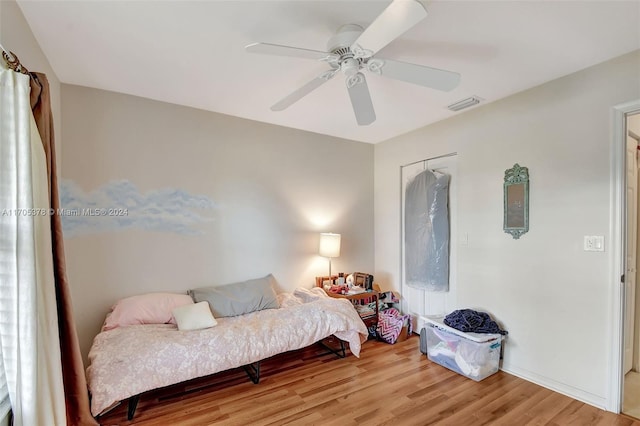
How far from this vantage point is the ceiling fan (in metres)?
1.31

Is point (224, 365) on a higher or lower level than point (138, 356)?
lower

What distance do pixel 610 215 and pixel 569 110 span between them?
2.77 feet

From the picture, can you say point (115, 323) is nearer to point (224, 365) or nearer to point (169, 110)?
point (224, 365)

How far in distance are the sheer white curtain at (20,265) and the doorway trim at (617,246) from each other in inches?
132

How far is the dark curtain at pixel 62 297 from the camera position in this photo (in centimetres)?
152

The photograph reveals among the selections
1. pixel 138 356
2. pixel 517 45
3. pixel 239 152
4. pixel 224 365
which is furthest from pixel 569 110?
pixel 138 356

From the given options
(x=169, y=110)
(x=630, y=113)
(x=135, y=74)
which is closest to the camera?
(x=630, y=113)

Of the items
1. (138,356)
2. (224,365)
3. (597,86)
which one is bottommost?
(224,365)

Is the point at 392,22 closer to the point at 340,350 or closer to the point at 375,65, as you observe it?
the point at 375,65

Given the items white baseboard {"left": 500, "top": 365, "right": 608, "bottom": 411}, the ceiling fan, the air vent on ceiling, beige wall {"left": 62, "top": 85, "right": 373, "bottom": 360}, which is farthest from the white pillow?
the air vent on ceiling

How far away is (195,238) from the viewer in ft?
9.68

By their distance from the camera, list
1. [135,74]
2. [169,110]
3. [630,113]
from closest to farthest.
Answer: [630,113] < [135,74] < [169,110]

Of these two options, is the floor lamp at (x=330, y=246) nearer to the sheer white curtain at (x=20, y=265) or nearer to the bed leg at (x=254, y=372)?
the bed leg at (x=254, y=372)

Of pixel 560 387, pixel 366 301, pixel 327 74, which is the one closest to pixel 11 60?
pixel 327 74
